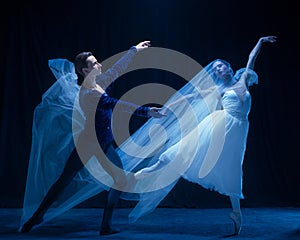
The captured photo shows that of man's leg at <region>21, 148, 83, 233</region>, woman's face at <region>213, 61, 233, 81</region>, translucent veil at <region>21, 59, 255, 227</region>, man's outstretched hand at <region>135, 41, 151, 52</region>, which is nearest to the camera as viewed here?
man's leg at <region>21, 148, 83, 233</region>

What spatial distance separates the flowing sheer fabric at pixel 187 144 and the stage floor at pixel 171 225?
10.9 inches

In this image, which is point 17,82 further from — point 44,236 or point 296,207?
point 296,207

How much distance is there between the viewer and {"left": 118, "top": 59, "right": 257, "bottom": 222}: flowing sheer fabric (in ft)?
10.1

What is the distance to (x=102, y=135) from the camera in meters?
2.85

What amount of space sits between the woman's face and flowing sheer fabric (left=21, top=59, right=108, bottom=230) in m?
1.07

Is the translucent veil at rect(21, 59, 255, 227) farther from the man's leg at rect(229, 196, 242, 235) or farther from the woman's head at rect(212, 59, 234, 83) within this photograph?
the man's leg at rect(229, 196, 242, 235)

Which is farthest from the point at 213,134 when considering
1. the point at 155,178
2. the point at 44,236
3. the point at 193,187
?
the point at 193,187

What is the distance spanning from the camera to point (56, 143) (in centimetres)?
320

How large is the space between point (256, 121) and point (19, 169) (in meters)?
2.67

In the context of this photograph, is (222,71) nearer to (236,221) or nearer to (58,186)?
(236,221)

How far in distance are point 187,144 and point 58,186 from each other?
97 centimetres

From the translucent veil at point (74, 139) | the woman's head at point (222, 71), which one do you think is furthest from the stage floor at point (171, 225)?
the woman's head at point (222, 71)

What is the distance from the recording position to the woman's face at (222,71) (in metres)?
3.25

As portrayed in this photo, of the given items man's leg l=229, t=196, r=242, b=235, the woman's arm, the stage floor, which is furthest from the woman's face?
the stage floor
